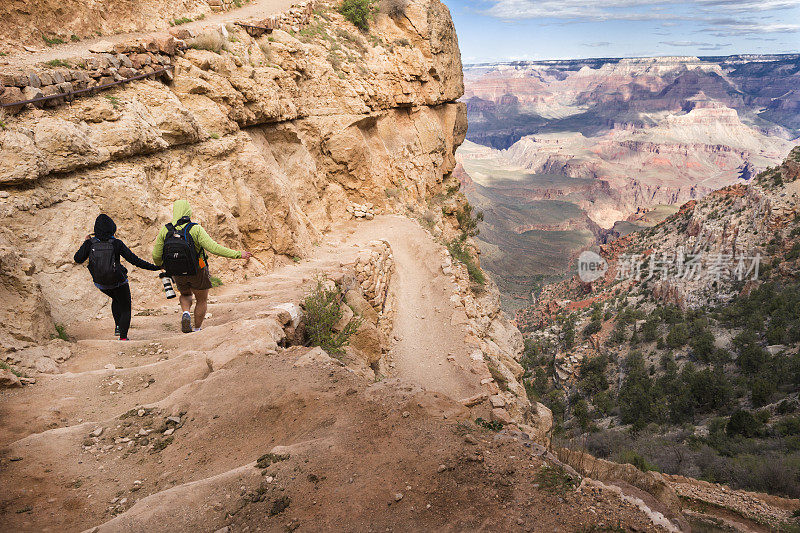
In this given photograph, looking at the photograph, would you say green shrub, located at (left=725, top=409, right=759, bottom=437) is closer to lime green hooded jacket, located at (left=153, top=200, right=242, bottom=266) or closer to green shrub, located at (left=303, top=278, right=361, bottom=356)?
green shrub, located at (left=303, top=278, right=361, bottom=356)

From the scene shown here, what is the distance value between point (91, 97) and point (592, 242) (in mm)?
118824

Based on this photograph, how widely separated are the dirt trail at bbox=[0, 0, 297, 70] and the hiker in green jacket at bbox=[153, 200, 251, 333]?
155 inches

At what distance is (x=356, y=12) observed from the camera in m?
19.3

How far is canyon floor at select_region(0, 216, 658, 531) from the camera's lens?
112 inches

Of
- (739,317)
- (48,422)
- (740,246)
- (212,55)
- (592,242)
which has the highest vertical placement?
(212,55)

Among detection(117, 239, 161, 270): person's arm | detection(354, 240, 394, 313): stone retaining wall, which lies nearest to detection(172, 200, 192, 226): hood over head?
detection(117, 239, 161, 270): person's arm

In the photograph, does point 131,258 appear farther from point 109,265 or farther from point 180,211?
point 180,211

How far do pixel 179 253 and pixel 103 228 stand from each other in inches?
38.2

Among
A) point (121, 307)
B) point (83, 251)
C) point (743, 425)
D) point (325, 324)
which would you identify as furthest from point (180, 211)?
point (743, 425)

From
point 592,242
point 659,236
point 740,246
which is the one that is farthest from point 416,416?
point 592,242

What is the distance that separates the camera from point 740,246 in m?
36.5

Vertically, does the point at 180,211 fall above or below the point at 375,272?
above

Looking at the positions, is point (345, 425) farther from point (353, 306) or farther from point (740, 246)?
point (740, 246)

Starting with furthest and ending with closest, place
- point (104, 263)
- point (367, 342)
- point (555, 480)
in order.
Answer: point (367, 342), point (104, 263), point (555, 480)
